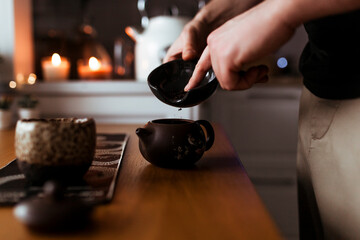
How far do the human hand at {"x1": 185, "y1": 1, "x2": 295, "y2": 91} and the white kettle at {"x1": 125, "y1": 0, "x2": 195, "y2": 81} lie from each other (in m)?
0.76

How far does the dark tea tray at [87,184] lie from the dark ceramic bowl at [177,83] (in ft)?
0.44

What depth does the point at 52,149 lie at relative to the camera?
0.45m

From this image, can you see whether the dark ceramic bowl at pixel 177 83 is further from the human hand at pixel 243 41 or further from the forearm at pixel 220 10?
the forearm at pixel 220 10

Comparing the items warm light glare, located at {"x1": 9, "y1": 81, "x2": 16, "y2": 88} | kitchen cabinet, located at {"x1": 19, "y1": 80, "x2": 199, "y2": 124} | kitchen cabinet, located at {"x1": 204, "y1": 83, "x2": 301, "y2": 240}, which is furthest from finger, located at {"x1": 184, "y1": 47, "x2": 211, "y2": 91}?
kitchen cabinet, located at {"x1": 204, "y1": 83, "x2": 301, "y2": 240}

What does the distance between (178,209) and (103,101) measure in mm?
1004

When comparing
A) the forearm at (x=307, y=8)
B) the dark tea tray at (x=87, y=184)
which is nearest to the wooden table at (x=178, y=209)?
the dark tea tray at (x=87, y=184)

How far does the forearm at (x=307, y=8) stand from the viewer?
0.48 m

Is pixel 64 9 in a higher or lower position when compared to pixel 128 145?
higher

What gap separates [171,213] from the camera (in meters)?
0.40

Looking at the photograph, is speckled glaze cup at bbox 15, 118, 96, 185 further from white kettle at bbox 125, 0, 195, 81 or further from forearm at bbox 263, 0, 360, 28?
white kettle at bbox 125, 0, 195, 81

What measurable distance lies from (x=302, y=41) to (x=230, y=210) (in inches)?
81.7

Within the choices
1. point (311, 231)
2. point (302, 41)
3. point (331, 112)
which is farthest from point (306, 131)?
point (302, 41)

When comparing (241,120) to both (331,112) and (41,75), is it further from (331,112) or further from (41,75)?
(331,112)

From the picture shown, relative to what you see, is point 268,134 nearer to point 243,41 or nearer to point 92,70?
point 92,70
